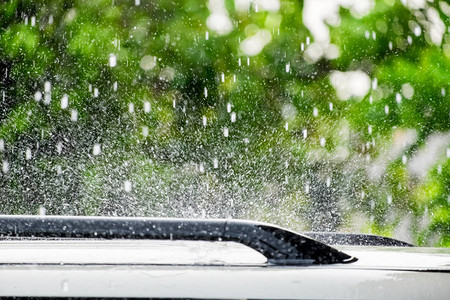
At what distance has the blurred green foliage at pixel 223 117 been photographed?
488 inches

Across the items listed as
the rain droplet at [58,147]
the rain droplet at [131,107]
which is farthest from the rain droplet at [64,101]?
the rain droplet at [131,107]

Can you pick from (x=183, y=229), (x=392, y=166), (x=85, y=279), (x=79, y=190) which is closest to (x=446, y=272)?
(x=183, y=229)

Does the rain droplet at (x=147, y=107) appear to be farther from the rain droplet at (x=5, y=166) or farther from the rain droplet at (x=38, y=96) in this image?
the rain droplet at (x=5, y=166)

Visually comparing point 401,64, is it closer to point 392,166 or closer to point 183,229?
point 392,166

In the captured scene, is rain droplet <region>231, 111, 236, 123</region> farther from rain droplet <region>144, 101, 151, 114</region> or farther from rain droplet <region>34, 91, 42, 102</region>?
rain droplet <region>34, 91, 42, 102</region>

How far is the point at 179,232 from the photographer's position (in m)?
1.37

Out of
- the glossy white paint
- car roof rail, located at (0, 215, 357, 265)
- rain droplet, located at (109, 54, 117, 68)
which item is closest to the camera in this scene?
the glossy white paint

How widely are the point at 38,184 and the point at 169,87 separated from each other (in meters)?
3.59

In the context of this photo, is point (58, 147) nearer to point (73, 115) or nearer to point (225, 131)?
point (73, 115)

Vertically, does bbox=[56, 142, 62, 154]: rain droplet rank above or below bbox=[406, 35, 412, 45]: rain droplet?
below

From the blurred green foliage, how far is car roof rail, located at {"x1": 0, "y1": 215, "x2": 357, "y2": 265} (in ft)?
36.4

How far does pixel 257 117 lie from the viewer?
14477 mm

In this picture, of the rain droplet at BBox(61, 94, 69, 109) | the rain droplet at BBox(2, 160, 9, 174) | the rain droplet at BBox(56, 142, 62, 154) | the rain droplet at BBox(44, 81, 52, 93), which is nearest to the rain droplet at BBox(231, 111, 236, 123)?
the rain droplet at BBox(61, 94, 69, 109)

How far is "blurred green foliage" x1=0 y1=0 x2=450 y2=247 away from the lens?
12.4 m
